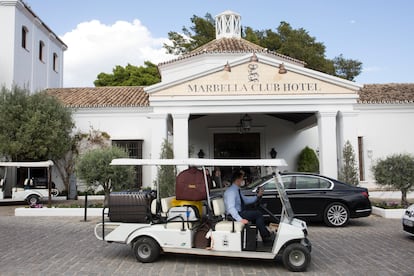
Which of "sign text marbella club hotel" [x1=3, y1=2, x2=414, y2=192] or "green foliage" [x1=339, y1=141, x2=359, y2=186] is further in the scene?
"sign text marbella club hotel" [x1=3, y1=2, x2=414, y2=192]

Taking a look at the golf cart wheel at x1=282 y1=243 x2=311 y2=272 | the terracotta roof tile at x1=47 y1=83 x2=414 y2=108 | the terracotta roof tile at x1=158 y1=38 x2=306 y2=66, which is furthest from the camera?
the terracotta roof tile at x1=158 y1=38 x2=306 y2=66

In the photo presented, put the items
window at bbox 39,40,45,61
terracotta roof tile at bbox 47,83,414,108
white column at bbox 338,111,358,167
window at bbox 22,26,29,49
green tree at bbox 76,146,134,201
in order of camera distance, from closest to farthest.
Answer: green tree at bbox 76,146,134,201, white column at bbox 338,111,358,167, terracotta roof tile at bbox 47,83,414,108, window at bbox 22,26,29,49, window at bbox 39,40,45,61

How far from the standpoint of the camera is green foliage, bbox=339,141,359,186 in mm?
13664

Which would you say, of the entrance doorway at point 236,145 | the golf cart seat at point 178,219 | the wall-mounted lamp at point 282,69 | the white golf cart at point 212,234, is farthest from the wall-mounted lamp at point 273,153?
the golf cart seat at point 178,219

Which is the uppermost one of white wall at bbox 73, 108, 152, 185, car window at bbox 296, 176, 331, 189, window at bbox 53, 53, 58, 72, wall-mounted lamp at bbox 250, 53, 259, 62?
window at bbox 53, 53, 58, 72

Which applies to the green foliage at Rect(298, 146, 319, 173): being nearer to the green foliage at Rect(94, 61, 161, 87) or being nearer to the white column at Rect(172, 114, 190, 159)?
the white column at Rect(172, 114, 190, 159)

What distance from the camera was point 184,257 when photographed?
7.36m

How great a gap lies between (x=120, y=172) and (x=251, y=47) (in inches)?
466

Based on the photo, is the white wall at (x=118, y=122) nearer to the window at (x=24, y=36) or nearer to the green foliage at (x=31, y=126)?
the green foliage at (x=31, y=126)

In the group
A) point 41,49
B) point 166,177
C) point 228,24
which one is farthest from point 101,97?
point 166,177

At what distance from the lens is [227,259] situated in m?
7.24

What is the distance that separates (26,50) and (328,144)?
16.6m

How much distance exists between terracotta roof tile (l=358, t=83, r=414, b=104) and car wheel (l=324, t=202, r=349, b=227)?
1055 centimetres

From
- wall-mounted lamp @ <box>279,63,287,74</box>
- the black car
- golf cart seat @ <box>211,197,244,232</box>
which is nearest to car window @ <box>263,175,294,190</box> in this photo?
the black car
